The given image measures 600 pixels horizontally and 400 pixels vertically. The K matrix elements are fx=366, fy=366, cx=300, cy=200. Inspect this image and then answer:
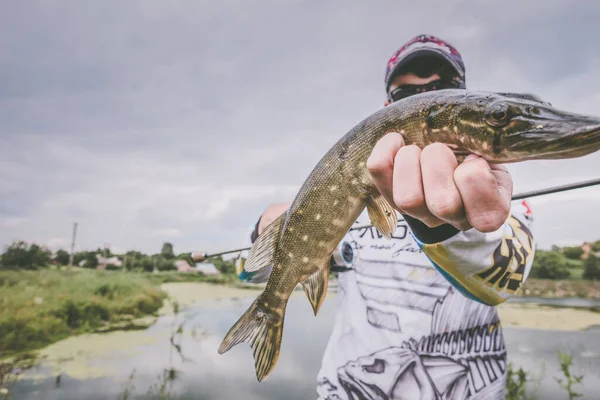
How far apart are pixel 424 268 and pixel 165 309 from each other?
53.2 ft

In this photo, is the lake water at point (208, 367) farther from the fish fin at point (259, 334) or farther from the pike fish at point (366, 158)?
the pike fish at point (366, 158)

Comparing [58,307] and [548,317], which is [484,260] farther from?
[548,317]

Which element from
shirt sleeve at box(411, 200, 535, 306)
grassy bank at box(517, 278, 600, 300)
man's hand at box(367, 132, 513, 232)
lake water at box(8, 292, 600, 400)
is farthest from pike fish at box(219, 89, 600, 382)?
grassy bank at box(517, 278, 600, 300)

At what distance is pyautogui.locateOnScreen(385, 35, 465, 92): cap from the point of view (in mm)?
2814

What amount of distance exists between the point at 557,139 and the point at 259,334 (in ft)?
4.56

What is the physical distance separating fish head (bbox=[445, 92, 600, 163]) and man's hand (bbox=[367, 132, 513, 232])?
0.22 feet

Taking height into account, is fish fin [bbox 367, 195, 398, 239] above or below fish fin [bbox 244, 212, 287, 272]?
above

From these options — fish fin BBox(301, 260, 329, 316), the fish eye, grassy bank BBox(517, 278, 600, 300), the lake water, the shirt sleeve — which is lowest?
the lake water

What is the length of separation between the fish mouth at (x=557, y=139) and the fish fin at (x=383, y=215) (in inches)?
19.3

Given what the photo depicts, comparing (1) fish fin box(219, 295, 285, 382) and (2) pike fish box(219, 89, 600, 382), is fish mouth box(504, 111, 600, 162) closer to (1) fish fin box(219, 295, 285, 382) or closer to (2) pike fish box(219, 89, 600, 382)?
(2) pike fish box(219, 89, 600, 382)

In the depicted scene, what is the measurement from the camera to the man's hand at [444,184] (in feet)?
3.59

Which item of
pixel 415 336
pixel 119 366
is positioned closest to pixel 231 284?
pixel 119 366

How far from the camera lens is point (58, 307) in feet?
37.0

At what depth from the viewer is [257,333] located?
171 centimetres
